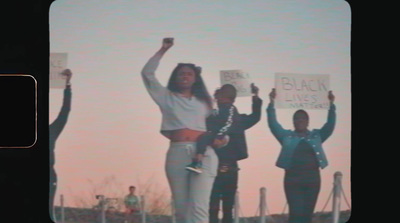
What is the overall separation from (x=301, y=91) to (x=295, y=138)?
0.23 metres

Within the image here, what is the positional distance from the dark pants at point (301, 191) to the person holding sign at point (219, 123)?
14.7 inches

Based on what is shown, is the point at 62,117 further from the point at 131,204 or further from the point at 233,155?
the point at 233,155

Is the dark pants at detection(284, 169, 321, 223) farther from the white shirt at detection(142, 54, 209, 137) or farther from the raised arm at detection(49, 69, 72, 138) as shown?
the raised arm at detection(49, 69, 72, 138)

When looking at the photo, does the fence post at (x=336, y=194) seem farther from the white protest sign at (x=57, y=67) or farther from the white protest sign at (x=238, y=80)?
the white protest sign at (x=57, y=67)

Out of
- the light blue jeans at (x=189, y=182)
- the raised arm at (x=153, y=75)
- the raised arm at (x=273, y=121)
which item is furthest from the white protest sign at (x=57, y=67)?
the raised arm at (x=273, y=121)

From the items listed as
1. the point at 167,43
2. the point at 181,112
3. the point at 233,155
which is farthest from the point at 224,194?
the point at 167,43

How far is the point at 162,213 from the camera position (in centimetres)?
326

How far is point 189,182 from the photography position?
325 centimetres

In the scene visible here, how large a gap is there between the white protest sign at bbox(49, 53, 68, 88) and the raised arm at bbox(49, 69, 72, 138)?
0.08 feet

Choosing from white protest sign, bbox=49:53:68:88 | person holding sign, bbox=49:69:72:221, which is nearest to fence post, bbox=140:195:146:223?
person holding sign, bbox=49:69:72:221

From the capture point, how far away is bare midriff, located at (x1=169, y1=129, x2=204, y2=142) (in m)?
3.23

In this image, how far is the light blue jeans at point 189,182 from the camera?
10.6ft
